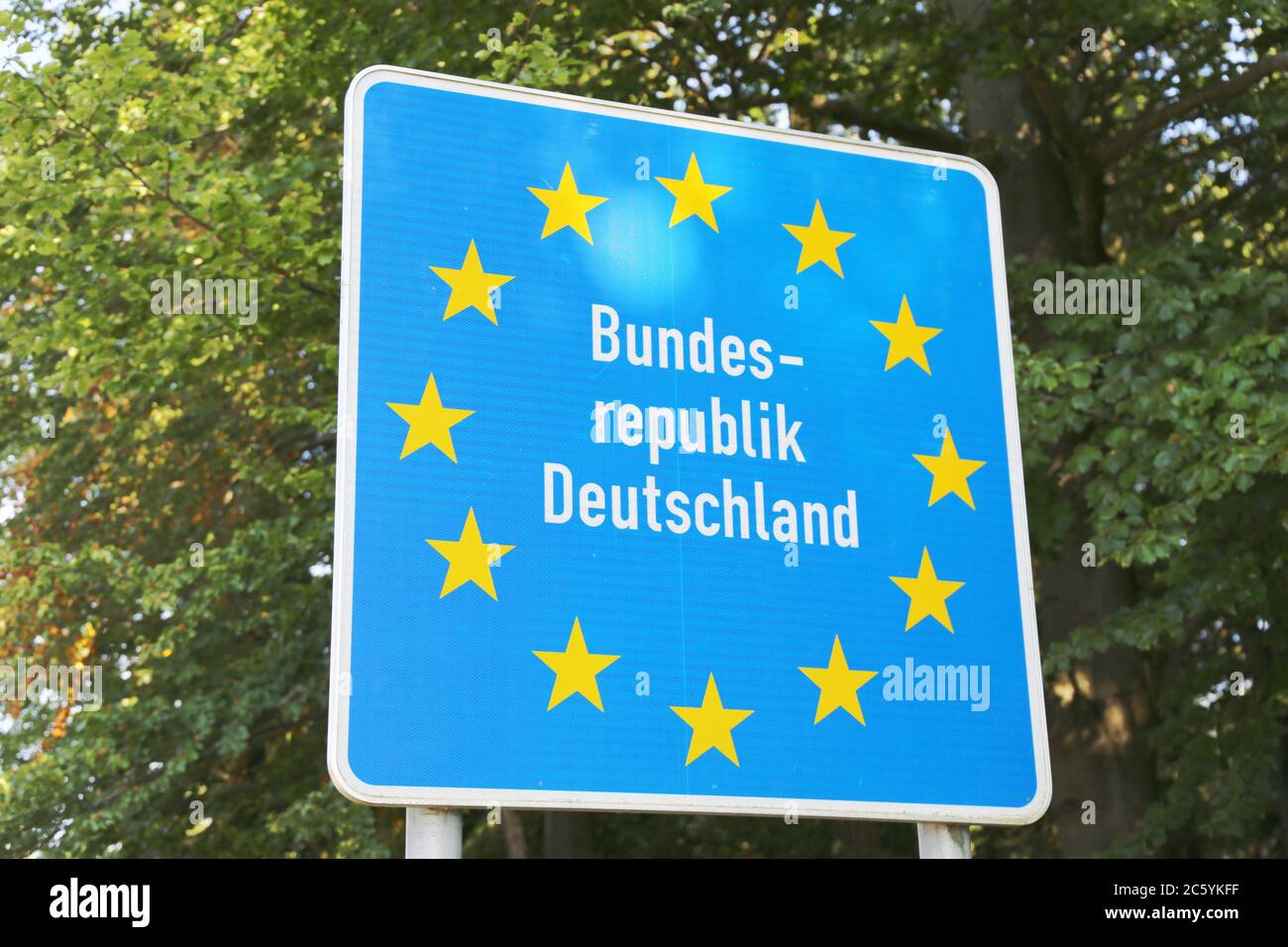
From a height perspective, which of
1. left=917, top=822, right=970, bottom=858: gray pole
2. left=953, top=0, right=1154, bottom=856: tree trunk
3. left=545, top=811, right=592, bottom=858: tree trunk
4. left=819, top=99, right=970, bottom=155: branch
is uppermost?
left=819, top=99, right=970, bottom=155: branch

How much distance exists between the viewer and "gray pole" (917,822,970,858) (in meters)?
3.15

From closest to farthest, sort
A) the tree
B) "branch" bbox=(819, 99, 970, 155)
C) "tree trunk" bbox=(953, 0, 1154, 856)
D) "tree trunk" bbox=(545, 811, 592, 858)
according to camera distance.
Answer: the tree, "tree trunk" bbox=(953, 0, 1154, 856), "branch" bbox=(819, 99, 970, 155), "tree trunk" bbox=(545, 811, 592, 858)

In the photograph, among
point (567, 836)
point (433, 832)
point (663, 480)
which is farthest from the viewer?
point (567, 836)

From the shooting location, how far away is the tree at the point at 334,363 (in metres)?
9.86

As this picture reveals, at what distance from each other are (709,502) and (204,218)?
7.46 meters

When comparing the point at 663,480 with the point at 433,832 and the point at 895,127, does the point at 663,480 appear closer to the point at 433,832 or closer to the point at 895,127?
the point at 433,832

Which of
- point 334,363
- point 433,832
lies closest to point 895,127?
point 334,363

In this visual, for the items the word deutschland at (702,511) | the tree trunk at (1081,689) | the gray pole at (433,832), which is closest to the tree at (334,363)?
the tree trunk at (1081,689)

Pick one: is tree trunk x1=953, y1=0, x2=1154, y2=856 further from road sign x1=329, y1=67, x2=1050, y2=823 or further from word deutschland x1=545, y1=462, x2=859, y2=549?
word deutschland x1=545, y1=462, x2=859, y2=549

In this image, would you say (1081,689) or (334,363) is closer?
(334,363)

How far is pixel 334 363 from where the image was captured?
1037 centimetres

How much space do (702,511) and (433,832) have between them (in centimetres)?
81

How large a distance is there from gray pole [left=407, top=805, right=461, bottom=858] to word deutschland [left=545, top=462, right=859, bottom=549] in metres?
0.57

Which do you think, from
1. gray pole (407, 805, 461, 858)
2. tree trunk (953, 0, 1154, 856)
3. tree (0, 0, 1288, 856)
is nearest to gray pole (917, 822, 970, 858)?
gray pole (407, 805, 461, 858)
